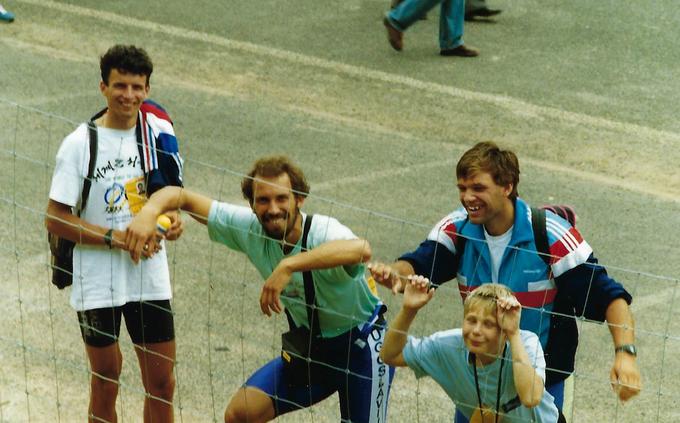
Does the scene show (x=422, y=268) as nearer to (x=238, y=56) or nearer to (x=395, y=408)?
(x=395, y=408)

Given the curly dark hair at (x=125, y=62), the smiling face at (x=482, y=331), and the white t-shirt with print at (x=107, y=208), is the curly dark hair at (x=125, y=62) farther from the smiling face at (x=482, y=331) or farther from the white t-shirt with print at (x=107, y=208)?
the smiling face at (x=482, y=331)

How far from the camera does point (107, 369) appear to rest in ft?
20.0

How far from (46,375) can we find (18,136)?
4.06m

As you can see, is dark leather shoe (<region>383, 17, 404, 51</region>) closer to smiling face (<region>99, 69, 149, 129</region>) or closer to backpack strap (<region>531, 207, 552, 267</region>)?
smiling face (<region>99, 69, 149, 129</region>)

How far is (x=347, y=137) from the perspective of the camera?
452 inches

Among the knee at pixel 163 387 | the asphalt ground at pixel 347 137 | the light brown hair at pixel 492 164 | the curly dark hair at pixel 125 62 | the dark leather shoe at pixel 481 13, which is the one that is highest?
the curly dark hair at pixel 125 62

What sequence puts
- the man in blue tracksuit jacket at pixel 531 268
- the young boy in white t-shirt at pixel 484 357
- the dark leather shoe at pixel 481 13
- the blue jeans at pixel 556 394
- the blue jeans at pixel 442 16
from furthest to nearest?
the dark leather shoe at pixel 481 13, the blue jeans at pixel 442 16, the blue jeans at pixel 556 394, the man in blue tracksuit jacket at pixel 531 268, the young boy in white t-shirt at pixel 484 357

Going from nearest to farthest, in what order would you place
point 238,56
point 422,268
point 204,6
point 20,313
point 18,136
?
point 422,268 → point 20,313 → point 18,136 → point 238,56 → point 204,6

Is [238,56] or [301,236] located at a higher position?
[301,236]

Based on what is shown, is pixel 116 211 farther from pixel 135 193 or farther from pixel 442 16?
pixel 442 16

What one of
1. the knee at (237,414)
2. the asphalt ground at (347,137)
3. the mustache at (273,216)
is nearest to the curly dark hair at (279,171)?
the mustache at (273,216)

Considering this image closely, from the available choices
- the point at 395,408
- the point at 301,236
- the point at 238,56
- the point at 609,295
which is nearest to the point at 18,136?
the point at 238,56

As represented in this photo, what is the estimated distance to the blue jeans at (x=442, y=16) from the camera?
13.4 meters

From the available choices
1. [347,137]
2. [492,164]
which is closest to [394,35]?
[347,137]
